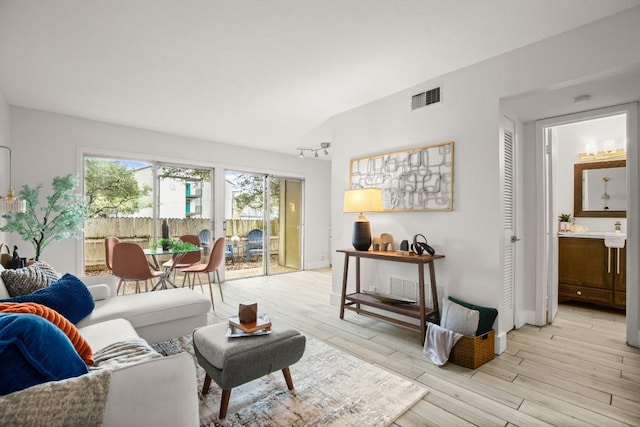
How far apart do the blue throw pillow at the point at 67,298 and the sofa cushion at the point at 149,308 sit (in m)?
0.09

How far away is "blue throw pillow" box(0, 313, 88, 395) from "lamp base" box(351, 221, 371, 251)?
265 cm

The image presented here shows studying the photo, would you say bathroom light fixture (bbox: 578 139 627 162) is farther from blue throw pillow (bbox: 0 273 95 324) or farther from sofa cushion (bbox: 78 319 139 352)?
blue throw pillow (bbox: 0 273 95 324)

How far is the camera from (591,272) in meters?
3.96

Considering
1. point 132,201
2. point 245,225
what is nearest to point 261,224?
point 245,225

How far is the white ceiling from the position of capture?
2125 mm

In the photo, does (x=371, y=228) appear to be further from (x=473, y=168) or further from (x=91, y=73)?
(x=91, y=73)

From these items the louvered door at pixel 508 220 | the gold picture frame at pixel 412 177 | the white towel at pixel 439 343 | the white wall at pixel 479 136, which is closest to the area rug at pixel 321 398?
the white towel at pixel 439 343

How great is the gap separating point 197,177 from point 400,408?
4.98m

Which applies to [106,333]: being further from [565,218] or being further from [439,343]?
[565,218]

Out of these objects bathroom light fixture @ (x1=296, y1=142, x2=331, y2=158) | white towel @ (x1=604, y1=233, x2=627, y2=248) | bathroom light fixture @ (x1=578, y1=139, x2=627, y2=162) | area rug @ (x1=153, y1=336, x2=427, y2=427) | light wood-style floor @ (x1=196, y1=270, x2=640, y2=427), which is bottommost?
light wood-style floor @ (x1=196, y1=270, x2=640, y2=427)

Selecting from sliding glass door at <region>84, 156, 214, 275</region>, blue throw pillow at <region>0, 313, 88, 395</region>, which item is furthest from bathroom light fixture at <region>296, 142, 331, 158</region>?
blue throw pillow at <region>0, 313, 88, 395</region>

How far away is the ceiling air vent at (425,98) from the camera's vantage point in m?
3.15

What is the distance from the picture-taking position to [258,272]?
21.4ft

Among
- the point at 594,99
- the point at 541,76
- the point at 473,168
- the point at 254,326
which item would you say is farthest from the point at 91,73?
the point at 594,99
